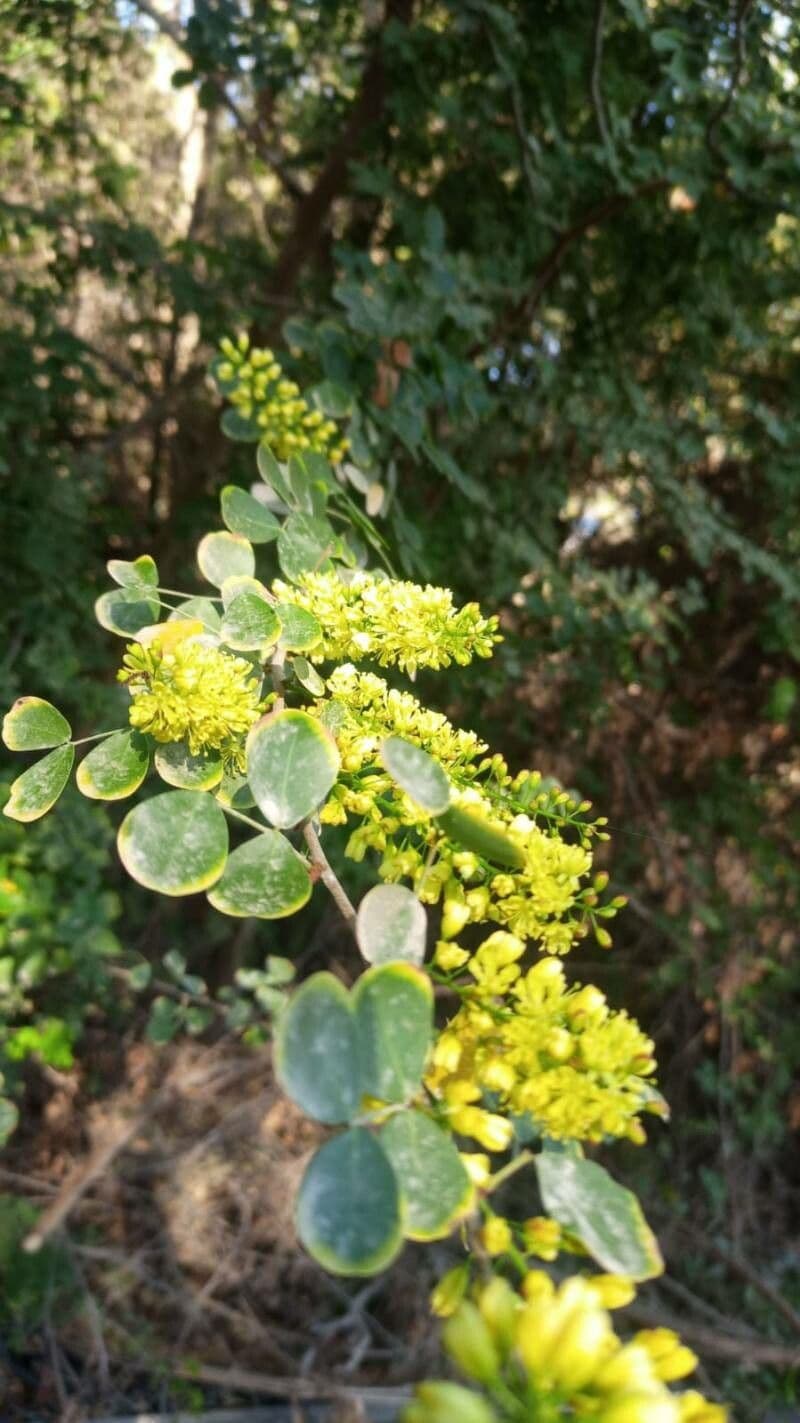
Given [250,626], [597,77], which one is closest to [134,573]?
[250,626]

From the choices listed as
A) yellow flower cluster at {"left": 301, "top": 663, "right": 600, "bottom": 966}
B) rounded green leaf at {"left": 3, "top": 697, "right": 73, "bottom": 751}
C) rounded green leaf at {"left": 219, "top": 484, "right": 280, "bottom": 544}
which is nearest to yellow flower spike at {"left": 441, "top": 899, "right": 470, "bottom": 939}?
yellow flower cluster at {"left": 301, "top": 663, "right": 600, "bottom": 966}

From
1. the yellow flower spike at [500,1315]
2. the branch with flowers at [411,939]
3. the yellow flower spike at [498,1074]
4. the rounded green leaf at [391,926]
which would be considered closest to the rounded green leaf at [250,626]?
the branch with flowers at [411,939]

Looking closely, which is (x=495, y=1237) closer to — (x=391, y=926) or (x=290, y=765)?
(x=391, y=926)

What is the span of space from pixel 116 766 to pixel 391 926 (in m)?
Result: 0.25

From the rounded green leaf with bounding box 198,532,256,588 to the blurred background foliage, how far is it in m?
0.42

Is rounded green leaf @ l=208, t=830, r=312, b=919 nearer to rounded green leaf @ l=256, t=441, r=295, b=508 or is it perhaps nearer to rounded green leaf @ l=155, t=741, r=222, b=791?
rounded green leaf @ l=155, t=741, r=222, b=791

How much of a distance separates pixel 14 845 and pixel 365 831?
123 cm

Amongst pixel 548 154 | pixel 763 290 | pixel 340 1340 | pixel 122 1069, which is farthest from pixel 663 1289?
pixel 548 154

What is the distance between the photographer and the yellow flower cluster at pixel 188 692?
2.08 feet

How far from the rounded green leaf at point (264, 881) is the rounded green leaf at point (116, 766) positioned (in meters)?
0.11

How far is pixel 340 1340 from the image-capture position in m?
2.01

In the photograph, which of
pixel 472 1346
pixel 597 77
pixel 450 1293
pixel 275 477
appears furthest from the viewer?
pixel 597 77

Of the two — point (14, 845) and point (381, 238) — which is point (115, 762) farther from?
point (381, 238)

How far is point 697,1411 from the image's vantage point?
43 centimetres
